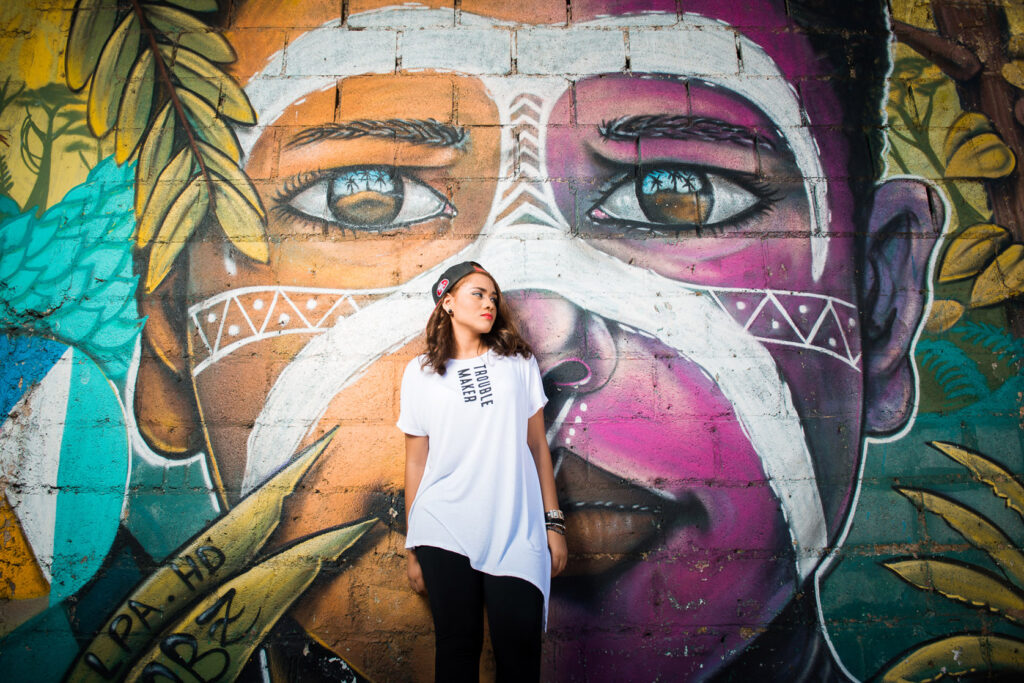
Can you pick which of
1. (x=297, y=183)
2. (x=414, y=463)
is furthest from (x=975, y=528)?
(x=297, y=183)

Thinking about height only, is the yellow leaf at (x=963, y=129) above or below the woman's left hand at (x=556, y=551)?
above

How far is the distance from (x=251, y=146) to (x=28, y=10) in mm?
1526

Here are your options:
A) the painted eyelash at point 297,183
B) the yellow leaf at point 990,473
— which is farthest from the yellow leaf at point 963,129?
the painted eyelash at point 297,183

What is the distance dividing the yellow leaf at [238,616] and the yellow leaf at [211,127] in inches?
76.4

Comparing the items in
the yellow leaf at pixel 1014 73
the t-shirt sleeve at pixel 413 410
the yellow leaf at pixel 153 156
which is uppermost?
the yellow leaf at pixel 1014 73

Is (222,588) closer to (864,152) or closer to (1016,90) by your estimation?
(864,152)

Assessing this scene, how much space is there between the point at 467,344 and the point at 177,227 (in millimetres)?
1674

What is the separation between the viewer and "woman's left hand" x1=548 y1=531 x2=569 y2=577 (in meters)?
1.86

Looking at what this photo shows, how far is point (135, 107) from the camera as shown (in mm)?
2662

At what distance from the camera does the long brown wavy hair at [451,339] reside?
6.52 ft

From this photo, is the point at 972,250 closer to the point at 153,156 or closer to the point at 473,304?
the point at 473,304

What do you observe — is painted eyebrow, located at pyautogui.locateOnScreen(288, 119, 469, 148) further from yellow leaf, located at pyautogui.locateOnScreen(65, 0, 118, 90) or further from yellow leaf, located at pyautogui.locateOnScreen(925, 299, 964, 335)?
yellow leaf, located at pyautogui.locateOnScreen(925, 299, 964, 335)

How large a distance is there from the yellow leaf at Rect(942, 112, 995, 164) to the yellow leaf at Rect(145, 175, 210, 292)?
380cm

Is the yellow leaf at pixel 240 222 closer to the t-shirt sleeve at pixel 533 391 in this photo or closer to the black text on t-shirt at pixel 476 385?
the black text on t-shirt at pixel 476 385
